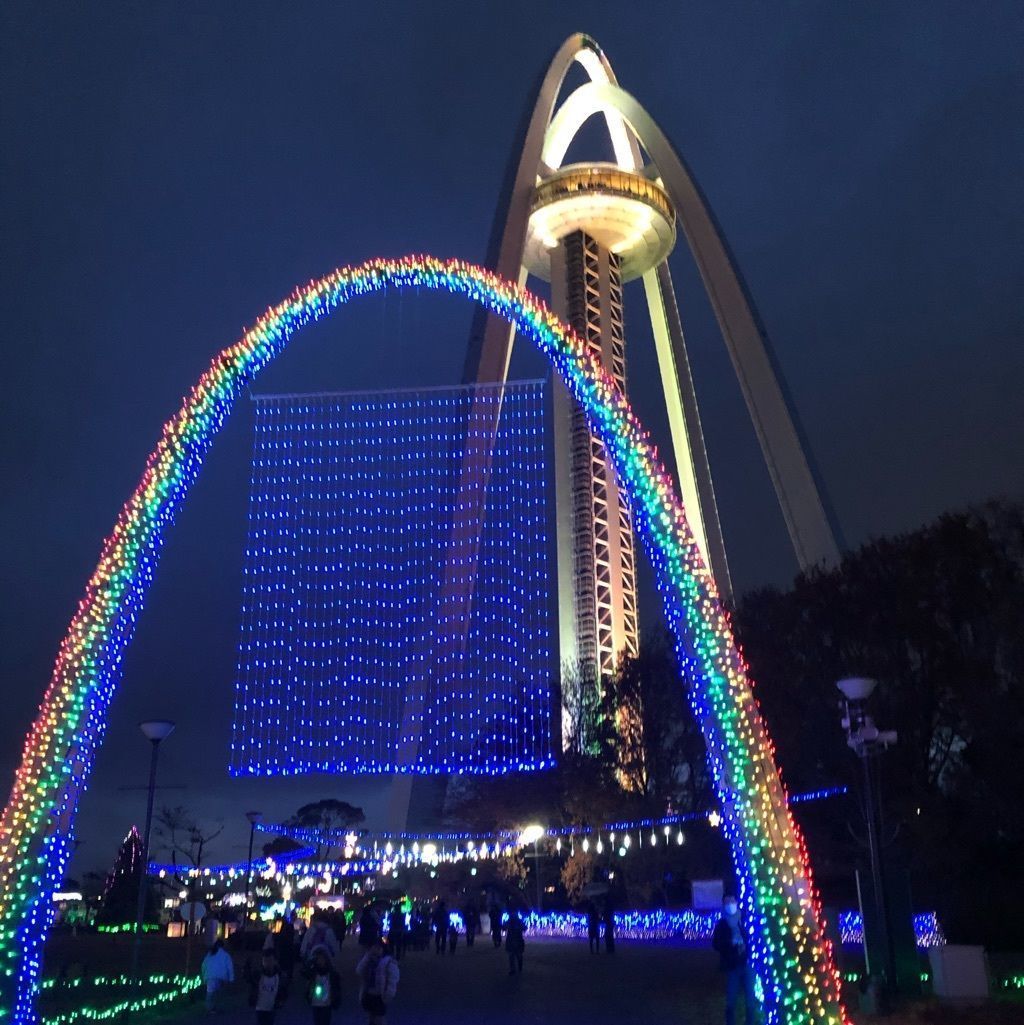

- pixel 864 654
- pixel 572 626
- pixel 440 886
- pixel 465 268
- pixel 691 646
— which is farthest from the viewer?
pixel 440 886

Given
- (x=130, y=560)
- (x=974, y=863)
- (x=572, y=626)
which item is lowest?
(x=974, y=863)

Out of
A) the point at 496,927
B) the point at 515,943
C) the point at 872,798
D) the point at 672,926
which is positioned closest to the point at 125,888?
the point at 496,927

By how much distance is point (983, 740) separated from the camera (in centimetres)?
2377

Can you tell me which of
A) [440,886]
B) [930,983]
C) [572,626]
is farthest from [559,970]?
[440,886]

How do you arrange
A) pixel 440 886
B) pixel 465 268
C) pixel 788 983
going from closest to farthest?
pixel 788 983, pixel 465 268, pixel 440 886

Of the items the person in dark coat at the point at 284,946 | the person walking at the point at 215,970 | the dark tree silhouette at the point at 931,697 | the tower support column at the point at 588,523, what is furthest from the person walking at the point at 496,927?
the tower support column at the point at 588,523

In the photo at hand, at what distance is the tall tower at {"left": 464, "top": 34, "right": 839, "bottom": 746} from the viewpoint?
48562 millimetres

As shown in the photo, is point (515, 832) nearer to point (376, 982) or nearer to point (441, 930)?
point (441, 930)

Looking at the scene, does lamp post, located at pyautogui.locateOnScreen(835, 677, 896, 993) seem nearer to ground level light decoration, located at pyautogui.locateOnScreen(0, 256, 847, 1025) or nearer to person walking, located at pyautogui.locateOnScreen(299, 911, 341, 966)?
ground level light decoration, located at pyautogui.locateOnScreen(0, 256, 847, 1025)

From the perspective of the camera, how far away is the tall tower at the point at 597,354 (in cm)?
5881

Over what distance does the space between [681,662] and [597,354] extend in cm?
4692

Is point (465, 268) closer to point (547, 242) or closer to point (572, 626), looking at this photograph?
point (572, 626)

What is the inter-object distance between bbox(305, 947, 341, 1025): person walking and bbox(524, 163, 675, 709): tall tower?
4409 cm

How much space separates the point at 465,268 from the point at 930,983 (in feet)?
37.5
